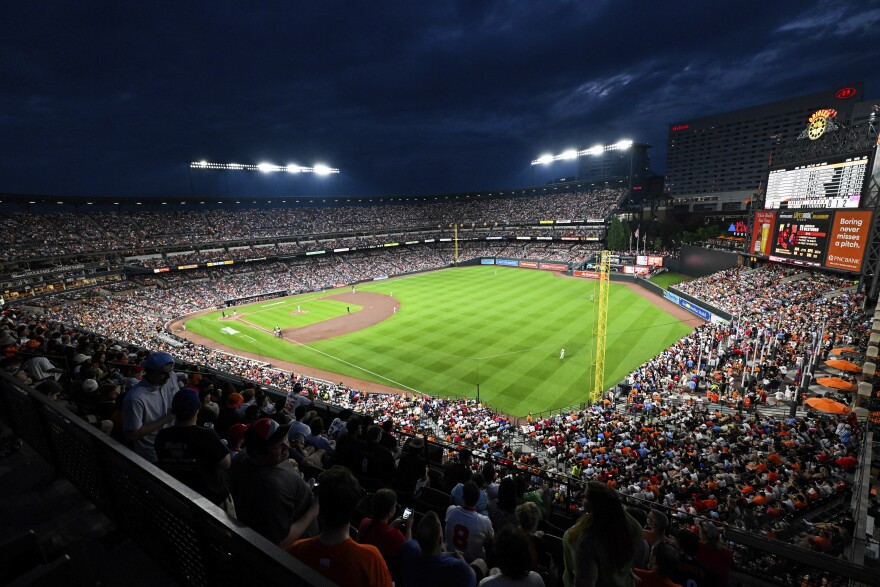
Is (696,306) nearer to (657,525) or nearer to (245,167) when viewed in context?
(657,525)

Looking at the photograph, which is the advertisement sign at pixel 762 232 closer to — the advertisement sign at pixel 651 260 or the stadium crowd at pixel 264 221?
the advertisement sign at pixel 651 260

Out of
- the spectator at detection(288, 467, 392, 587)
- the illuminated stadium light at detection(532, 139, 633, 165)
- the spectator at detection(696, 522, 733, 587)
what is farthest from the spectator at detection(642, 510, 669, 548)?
the illuminated stadium light at detection(532, 139, 633, 165)

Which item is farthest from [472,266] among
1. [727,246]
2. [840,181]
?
[840,181]

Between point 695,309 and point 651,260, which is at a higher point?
point 651,260

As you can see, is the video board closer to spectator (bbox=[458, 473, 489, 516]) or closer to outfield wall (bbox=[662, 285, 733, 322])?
outfield wall (bbox=[662, 285, 733, 322])

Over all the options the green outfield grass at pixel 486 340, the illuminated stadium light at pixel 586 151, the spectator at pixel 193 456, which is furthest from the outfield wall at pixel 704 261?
the spectator at pixel 193 456

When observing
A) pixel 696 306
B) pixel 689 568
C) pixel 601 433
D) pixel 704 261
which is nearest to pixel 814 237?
pixel 696 306
